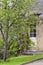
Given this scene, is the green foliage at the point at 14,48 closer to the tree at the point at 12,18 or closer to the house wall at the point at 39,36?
the tree at the point at 12,18

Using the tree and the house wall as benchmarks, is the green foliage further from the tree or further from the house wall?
the house wall

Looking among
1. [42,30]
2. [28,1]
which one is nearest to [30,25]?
[28,1]

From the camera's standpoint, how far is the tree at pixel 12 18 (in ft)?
59.4

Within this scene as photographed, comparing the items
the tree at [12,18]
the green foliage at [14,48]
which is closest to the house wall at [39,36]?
the green foliage at [14,48]

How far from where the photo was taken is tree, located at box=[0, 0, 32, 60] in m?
18.1

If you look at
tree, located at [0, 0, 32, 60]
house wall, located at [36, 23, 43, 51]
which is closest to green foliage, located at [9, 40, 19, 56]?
tree, located at [0, 0, 32, 60]

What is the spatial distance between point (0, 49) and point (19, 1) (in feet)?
16.9

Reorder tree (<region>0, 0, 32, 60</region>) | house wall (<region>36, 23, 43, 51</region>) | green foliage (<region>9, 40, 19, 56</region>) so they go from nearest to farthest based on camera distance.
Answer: tree (<region>0, 0, 32, 60</region>) → green foliage (<region>9, 40, 19, 56</region>) → house wall (<region>36, 23, 43, 51</region>)

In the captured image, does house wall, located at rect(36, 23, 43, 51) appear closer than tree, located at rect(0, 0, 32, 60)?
No

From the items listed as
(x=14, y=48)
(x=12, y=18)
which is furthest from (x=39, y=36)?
(x=12, y=18)

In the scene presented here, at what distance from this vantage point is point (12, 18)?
18.3m

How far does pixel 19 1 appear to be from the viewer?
18469 mm

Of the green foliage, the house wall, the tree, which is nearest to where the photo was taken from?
the tree

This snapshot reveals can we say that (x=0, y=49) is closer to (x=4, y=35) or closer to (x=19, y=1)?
(x=4, y=35)
